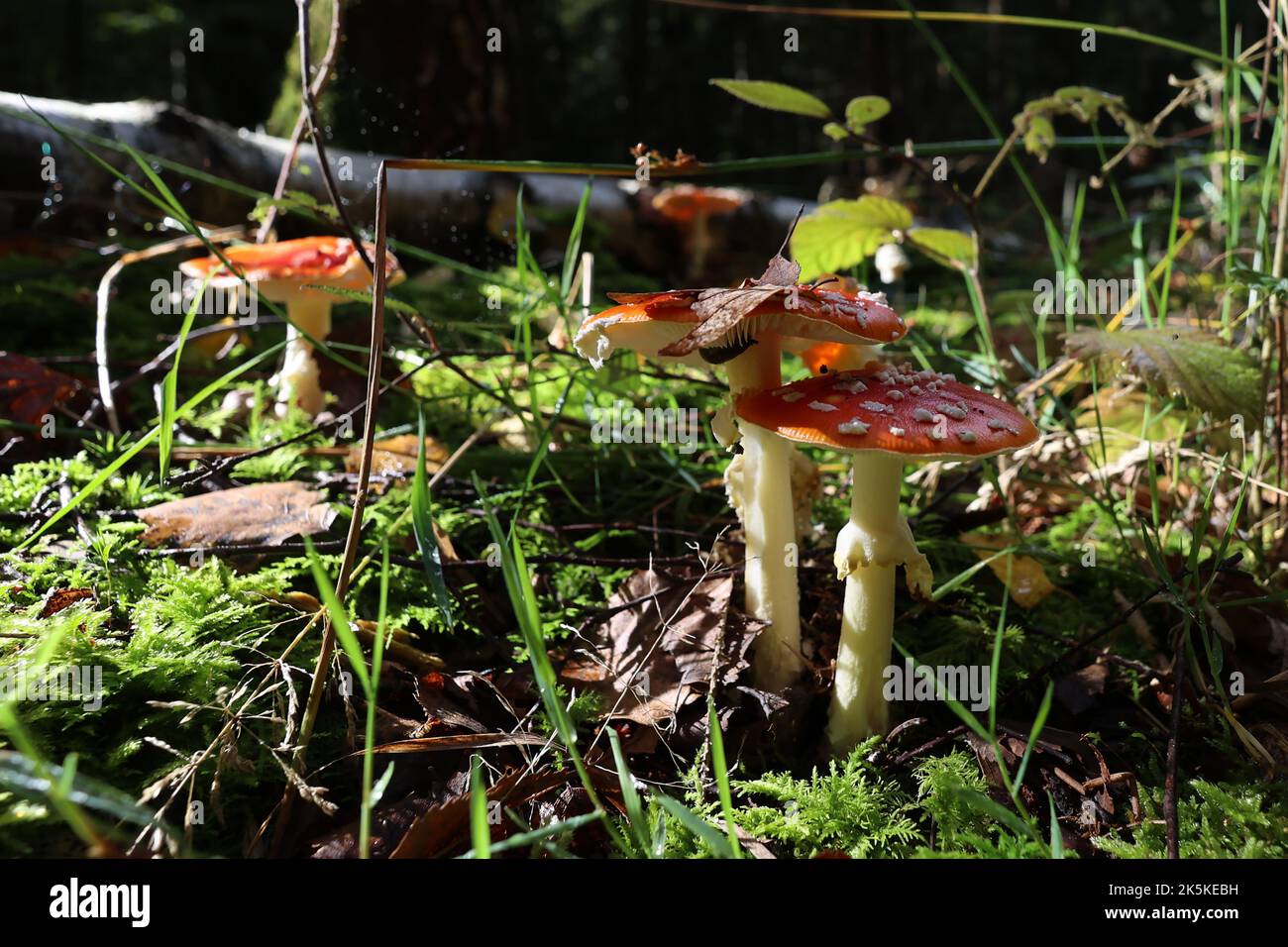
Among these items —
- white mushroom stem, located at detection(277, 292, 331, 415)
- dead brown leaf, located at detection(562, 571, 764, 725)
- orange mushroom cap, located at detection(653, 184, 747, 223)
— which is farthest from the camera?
orange mushroom cap, located at detection(653, 184, 747, 223)

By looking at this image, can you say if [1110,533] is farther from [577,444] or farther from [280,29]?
[280,29]

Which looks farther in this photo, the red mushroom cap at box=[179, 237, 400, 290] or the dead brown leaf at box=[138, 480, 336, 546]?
the red mushroom cap at box=[179, 237, 400, 290]

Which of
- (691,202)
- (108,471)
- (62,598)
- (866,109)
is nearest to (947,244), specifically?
(866,109)

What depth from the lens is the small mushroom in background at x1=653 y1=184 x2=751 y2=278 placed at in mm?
6102

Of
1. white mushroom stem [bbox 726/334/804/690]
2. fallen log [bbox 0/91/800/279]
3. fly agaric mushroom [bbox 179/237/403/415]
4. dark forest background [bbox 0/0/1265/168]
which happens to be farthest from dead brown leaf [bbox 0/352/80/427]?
dark forest background [bbox 0/0/1265/168]

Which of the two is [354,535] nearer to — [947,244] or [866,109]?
[866,109]

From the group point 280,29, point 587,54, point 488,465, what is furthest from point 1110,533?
point 587,54

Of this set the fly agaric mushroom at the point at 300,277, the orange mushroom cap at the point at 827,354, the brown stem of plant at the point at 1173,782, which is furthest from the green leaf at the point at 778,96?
the brown stem of plant at the point at 1173,782

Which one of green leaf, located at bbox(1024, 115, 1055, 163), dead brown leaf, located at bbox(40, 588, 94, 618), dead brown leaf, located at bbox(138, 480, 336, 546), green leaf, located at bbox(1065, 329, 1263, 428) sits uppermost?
green leaf, located at bbox(1024, 115, 1055, 163)

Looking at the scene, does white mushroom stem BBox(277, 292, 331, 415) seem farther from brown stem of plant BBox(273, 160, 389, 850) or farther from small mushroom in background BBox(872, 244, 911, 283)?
small mushroom in background BBox(872, 244, 911, 283)

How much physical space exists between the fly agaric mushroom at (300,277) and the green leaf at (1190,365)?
6.47ft

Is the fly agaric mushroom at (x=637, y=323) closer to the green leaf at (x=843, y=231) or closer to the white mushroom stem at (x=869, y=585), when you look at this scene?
the white mushroom stem at (x=869, y=585)

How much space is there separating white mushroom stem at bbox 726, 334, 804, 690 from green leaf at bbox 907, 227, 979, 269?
102 cm
